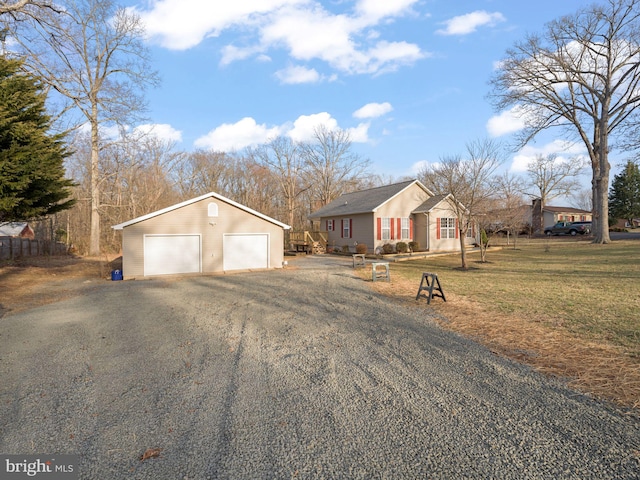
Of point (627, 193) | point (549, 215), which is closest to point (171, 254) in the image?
point (627, 193)

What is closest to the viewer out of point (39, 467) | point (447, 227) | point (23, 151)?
point (39, 467)

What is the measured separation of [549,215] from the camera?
53.3 metres

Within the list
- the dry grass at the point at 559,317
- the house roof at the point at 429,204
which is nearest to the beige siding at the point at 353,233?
the house roof at the point at 429,204

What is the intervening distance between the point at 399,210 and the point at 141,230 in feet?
51.6

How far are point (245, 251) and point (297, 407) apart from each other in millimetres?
13872

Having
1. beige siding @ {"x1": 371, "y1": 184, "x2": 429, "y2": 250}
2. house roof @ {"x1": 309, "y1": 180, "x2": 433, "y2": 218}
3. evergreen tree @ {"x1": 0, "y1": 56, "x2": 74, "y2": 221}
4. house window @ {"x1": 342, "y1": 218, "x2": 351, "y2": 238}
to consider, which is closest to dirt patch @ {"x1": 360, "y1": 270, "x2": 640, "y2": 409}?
evergreen tree @ {"x1": 0, "y1": 56, "x2": 74, "y2": 221}

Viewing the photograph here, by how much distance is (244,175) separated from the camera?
4119 centimetres

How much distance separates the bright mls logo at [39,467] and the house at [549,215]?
51192mm

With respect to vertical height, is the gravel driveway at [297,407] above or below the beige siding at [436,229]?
below

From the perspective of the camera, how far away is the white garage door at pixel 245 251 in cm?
1648

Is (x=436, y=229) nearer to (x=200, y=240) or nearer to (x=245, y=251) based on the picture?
(x=245, y=251)

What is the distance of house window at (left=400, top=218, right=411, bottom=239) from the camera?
23.6 meters

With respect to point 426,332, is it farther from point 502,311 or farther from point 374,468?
point 374,468

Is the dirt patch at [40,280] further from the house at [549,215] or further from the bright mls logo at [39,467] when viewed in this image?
the house at [549,215]
